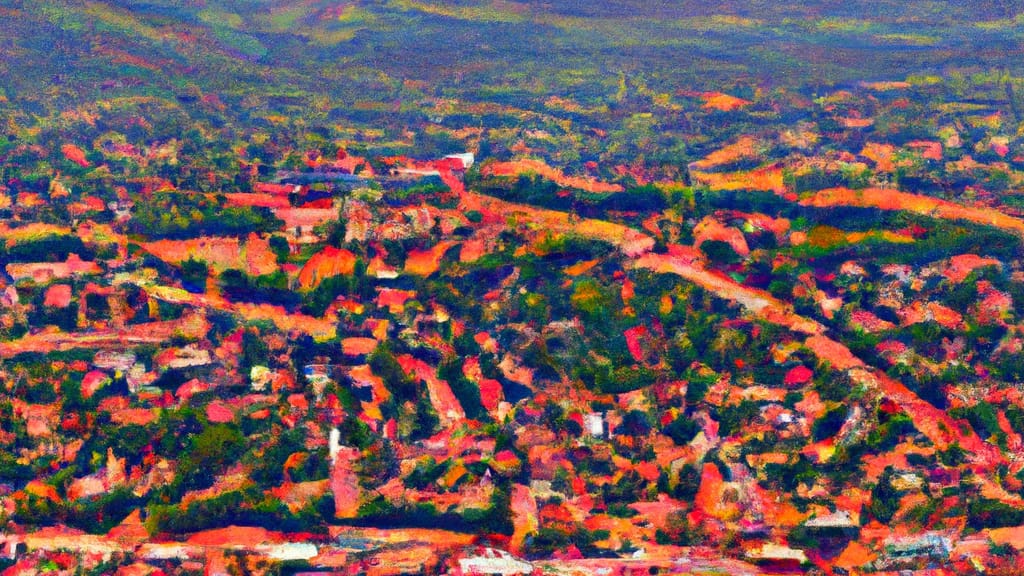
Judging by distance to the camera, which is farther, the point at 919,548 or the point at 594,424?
the point at 594,424

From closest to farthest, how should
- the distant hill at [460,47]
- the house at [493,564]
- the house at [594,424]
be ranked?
1. the house at [493,564]
2. the house at [594,424]
3. the distant hill at [460,47]

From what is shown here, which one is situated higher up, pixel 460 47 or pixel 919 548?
pixel 460 47

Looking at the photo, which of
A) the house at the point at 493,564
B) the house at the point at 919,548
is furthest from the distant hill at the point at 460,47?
the house at the point at 919,548

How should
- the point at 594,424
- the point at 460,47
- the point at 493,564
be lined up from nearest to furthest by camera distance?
the point at 493,564 < the point at 594,424 < the point at 460,47

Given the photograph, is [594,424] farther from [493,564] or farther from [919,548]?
[919,548]

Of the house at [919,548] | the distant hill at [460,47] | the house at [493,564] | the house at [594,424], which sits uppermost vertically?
the distant hill at [460,47]

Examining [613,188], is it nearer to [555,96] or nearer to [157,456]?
[555,96]

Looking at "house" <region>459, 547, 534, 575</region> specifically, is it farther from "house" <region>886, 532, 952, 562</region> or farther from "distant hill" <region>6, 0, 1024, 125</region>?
"distant hill" <region>6, 0, 1024, 125</region>

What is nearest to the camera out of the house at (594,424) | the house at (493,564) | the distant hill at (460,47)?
the house at (493,564)

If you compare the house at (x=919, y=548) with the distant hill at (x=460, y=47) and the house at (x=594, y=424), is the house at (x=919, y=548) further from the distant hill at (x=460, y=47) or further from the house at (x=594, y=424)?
the distant hill at (x=460, y=47)

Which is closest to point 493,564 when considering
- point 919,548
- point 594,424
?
point 594,424

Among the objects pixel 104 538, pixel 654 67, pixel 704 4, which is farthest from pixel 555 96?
pixel 104 538
